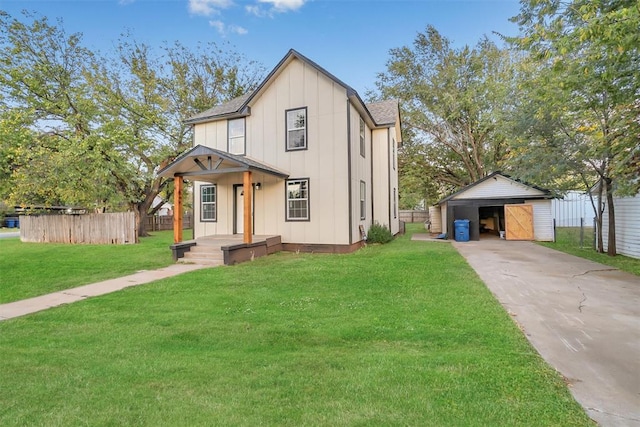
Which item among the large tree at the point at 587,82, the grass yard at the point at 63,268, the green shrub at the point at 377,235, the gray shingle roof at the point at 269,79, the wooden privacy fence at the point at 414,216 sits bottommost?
the grass yard at the point at 63,268

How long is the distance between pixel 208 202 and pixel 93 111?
10305mm

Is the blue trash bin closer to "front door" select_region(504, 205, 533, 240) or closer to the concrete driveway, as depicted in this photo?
"front door" select_region(504, 205, 533, 240)

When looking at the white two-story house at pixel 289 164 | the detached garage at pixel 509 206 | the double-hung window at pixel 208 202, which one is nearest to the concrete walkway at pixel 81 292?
the white two-story house at pixel 289 164

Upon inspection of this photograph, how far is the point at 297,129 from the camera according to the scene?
1225cm

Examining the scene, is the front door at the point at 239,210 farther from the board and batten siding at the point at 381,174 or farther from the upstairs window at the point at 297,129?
the board and batten siding at the point at 381,174

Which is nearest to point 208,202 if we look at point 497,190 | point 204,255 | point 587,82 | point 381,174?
point 204,255

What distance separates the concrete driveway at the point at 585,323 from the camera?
8.84ft

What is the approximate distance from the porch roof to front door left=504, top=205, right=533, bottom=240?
11909 mm

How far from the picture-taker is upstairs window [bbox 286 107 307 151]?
39.8 ft

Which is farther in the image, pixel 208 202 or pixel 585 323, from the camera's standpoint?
pixel 208 202

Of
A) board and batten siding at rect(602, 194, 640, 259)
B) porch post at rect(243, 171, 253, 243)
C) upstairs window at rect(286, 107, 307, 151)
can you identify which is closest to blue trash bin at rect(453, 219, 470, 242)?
board and batten siding at rect(602, 194, 640, 259)

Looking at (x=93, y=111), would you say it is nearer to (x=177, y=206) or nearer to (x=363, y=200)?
(x=177, y=206)

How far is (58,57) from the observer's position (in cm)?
1755

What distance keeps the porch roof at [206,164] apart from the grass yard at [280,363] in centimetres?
513
